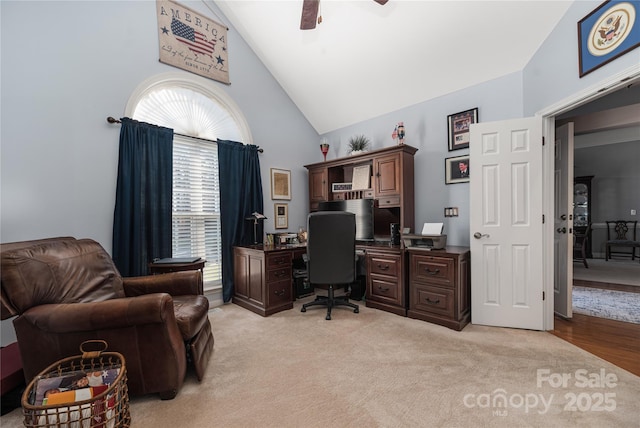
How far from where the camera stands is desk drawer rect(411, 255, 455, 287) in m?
2.75

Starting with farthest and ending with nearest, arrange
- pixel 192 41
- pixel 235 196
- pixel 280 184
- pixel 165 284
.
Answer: pixel 280 184
pixel 235 196
pixel 192 41
pixel 165 284

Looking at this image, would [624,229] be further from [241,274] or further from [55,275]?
[55,275]

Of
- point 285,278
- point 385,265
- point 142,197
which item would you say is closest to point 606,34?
point 385,265

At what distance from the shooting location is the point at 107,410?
133cm

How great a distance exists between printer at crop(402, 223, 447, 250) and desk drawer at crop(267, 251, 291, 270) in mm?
1435

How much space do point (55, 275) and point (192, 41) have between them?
3023mm

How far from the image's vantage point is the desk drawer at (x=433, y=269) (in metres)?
2.75

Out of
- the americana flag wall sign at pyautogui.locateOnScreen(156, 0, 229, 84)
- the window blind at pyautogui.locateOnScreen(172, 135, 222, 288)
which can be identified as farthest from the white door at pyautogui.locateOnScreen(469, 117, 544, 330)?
the americana flag wall sign at pyautogui.locateOnScreen(156, 0, 229, 84)

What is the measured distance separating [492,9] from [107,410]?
4.24m

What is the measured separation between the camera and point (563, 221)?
9.57 ft

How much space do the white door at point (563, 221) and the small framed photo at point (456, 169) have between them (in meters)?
0.92

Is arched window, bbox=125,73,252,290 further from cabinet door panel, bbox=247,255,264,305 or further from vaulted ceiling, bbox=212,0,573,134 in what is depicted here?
vaulted ceiling, bbox=212,0,573,134

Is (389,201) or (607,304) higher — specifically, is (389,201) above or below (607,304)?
above

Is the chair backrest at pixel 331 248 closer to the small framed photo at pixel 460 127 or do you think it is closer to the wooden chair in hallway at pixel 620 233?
the small framed photo at pixel 460 127
